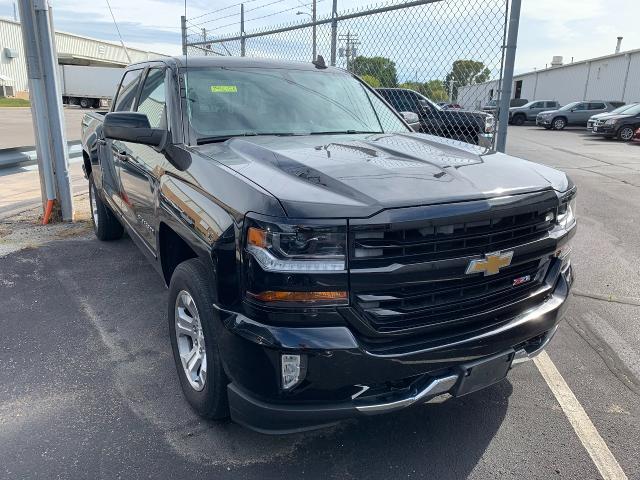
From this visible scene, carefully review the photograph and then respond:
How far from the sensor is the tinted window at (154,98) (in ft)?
12.0

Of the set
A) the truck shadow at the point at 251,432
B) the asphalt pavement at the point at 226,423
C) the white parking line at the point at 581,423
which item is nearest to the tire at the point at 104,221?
the asphalt pavement at the point at 226,423

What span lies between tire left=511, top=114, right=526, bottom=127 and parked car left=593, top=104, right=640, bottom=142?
1370 centimetres

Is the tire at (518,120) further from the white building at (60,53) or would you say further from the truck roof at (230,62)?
the truck roof at (230,62)

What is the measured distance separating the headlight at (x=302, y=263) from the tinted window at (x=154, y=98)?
179cm

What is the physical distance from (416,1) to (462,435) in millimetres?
4948

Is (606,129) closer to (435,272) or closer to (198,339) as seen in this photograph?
(435,272)

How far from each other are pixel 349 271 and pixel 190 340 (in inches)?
51.8

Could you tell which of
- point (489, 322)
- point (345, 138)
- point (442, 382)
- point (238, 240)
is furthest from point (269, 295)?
point (345, 138)

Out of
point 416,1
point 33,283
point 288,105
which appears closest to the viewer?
point 288,105

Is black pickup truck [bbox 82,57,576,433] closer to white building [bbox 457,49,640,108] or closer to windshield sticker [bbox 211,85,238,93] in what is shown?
windshield sticker [bbox 211,85,238,93]

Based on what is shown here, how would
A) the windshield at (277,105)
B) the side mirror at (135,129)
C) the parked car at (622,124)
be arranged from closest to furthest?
the side mirror at (135,129)
the windshield at (277,105)
the parked car at (622,124)

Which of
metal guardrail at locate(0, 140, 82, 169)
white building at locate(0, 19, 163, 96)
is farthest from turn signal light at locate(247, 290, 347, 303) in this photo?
white building at locate(0, 19, 163, 96)

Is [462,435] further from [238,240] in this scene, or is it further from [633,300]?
[633,300]

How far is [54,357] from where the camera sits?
3516mm
